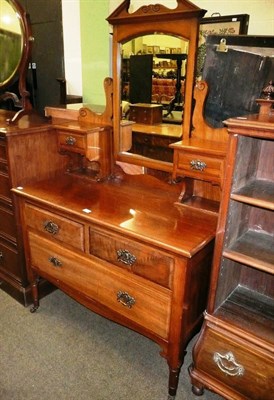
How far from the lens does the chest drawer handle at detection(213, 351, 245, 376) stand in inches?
56.1

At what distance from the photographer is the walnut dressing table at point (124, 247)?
1.42 metres

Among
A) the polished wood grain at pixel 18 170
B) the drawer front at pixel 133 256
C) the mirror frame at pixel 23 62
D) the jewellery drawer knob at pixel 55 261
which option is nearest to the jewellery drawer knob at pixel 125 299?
the drawer front at pixel 133 256

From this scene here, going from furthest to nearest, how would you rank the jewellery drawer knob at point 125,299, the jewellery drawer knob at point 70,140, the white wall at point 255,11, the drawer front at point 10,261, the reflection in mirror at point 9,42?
the drawer front at point 10,261 → the reflection in mirror at point 9,42 → the jewellery drawer knob at point 70,140 → the white wall at point 255,11 → the jewellery drawer knob at point 125,299

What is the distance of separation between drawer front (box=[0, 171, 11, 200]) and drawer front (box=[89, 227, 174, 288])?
74 cm

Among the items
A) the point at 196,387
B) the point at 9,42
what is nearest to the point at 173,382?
the point at 196,387

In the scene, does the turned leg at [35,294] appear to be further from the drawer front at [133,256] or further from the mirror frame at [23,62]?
the mirror frame at [23,62]

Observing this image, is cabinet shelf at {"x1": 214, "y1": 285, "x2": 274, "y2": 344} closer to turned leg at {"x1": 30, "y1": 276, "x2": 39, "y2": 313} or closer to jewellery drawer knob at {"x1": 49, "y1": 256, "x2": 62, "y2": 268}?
jewellery drawer knob at {"x1": 49, "y1": 256, "x2": 62, "y2": 268}

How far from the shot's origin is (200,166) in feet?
5.00

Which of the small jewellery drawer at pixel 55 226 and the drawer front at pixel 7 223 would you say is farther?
the drawer front at pixel 7 223

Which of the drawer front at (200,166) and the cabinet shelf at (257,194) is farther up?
the drawer front at (200,166)

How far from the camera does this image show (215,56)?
154 cm

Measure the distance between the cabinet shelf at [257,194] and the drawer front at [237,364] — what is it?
2.10 feet

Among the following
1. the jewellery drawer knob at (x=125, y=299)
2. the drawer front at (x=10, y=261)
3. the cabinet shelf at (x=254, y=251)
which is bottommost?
the drawer front at (x=10, y=261)

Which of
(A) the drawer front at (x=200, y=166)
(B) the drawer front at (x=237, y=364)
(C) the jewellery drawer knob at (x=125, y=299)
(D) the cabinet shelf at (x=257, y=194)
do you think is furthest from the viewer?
(C) the jewellery drawer knob at (x=125, y=299)
